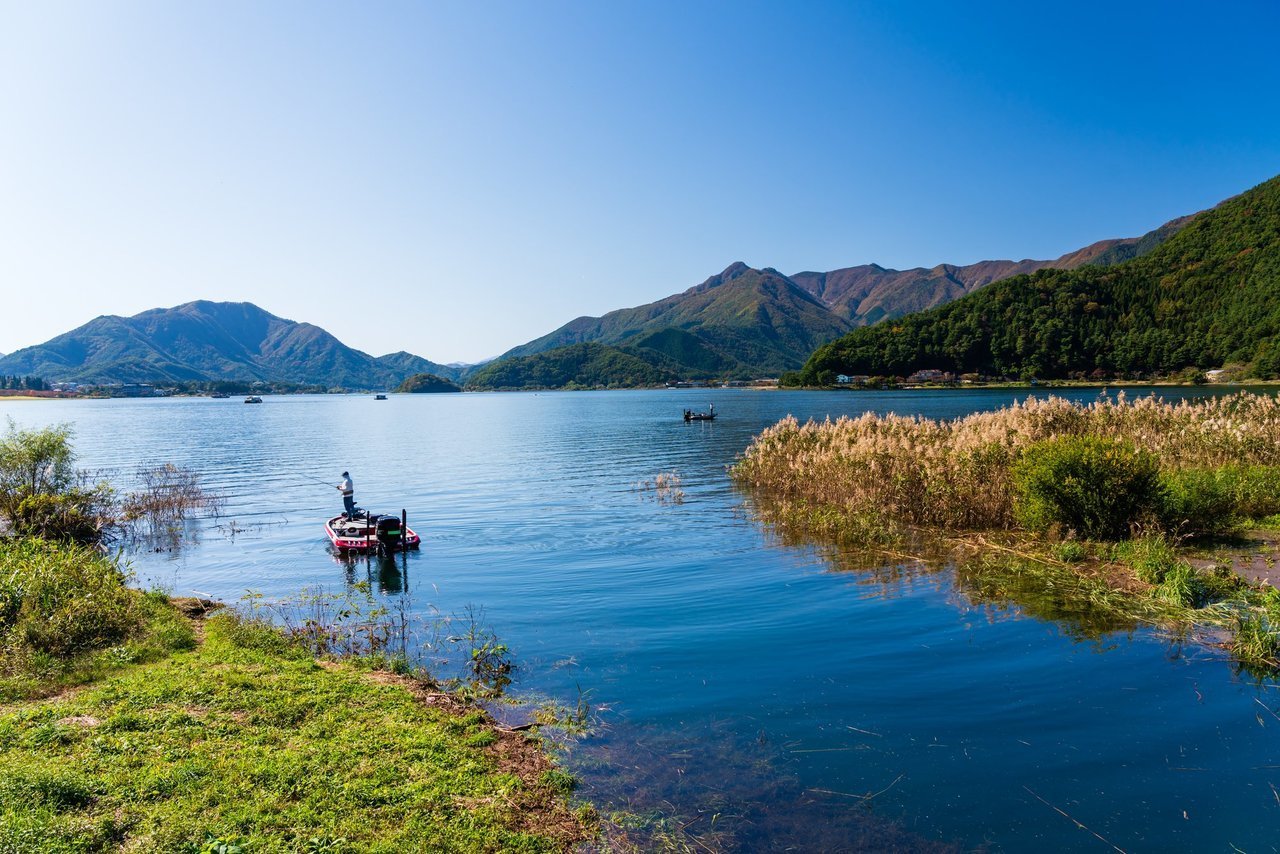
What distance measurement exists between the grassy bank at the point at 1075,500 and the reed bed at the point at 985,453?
0.17ft

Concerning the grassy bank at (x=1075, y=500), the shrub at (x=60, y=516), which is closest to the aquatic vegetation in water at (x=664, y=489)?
the grassy bank at (x=1075, y=500)

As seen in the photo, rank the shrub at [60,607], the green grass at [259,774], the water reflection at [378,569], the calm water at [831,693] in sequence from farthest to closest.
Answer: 1. the water reflection at [378,569]
2. the shrub at [60,607]
3. the calm water at [831,693]
4. the green grass at [259,774]

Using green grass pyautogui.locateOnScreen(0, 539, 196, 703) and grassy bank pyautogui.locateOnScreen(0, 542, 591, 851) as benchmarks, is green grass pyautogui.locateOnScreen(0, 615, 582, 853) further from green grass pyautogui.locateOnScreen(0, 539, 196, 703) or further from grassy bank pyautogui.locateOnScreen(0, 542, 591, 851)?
green grass pyautogui.locateOnScreen(0, 539, 196, 703)

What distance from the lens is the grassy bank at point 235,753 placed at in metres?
6.21

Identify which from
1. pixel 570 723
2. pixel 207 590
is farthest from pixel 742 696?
pixel 207 590

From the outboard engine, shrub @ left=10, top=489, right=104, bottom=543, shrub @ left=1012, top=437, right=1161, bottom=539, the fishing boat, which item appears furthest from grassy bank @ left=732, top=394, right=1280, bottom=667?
shrub @ left=10, top=489, right=104, bottom=543

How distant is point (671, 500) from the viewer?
30.5m

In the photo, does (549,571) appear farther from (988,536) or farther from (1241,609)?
(1241,609)

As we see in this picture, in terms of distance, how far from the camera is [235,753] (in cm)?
772

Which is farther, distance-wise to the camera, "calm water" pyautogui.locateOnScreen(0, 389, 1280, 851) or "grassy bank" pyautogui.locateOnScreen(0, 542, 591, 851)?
"calm water" pyautogui.locateOnScreen(0, 389, 1280, 851)

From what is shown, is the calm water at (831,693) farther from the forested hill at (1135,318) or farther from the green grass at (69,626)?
the forested hill at (1135,318)

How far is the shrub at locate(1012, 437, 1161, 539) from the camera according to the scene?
16188 millimetres

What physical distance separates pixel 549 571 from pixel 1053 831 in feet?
46.2

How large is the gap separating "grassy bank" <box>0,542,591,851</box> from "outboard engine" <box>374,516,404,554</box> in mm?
9548
